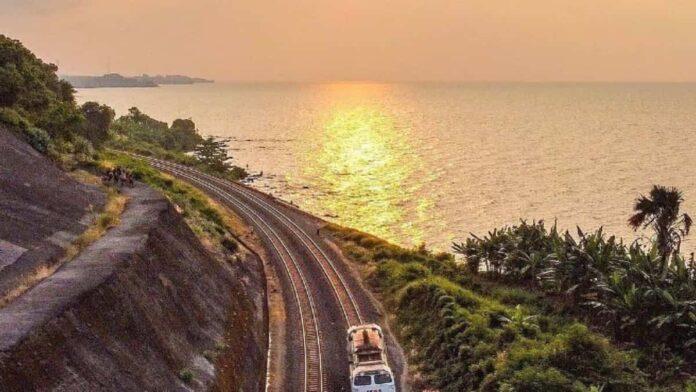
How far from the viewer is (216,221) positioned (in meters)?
54.9

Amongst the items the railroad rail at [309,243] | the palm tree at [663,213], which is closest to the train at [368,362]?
the railroad rail at [309,243]

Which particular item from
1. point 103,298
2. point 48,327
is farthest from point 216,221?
point 48,327

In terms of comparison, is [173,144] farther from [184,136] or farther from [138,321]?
[138,321]

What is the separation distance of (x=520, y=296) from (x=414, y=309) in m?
7.30

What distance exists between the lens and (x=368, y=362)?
1081 inches

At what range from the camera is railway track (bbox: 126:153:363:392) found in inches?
1275

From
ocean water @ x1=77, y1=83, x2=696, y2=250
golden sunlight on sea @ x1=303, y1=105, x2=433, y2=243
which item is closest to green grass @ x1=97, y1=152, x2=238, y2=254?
ocean water @ x1=77, y1=83, x2=696, y2=250

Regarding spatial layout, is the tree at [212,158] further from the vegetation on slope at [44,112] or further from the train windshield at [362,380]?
the train windshield at [362,380]

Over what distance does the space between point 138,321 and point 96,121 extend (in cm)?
5901

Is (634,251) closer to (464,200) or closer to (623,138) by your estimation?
(464,200)

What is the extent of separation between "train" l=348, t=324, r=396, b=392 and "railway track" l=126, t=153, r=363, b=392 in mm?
2368

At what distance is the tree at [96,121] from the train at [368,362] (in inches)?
2113

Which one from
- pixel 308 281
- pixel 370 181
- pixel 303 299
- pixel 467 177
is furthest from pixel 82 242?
pixel 467 177

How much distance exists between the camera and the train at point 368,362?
25.6 m
